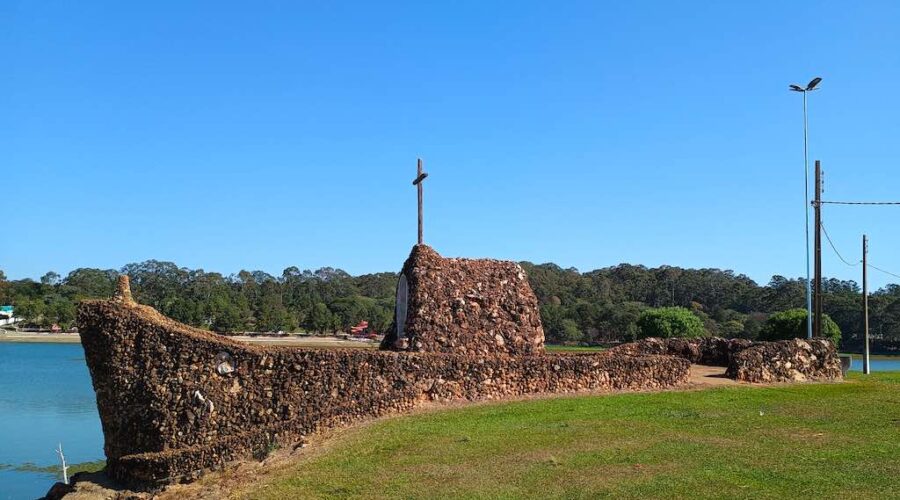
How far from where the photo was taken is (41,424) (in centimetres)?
3000

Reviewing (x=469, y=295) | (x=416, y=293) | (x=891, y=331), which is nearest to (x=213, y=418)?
(x=416, y=293)

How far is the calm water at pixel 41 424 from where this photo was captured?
21812mm

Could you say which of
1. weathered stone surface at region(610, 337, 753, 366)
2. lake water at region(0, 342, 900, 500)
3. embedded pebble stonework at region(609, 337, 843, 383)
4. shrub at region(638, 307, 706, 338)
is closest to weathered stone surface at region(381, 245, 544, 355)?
embedded pebble stonework at region(609, 337, 843, 383)

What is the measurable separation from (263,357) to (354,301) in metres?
90.9

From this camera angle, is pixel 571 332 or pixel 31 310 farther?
pixel 31 310

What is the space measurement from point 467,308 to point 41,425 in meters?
20.7

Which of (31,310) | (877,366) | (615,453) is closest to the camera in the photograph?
(615,453)

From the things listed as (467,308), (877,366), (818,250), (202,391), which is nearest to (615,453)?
(202,391)

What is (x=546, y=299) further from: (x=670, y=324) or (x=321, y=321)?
(x=670, y=324)

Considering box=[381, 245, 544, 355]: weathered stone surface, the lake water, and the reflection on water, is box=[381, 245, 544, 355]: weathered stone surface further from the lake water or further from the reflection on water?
the reflection on water

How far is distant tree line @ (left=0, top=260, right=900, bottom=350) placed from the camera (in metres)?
76.9

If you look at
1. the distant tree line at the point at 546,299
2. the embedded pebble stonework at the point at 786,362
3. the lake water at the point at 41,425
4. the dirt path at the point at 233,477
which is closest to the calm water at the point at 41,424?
the lake water at the point at 41,425

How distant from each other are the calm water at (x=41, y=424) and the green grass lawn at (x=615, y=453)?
43.5 ft

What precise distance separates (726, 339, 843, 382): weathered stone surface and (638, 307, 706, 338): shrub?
58.1 ft
